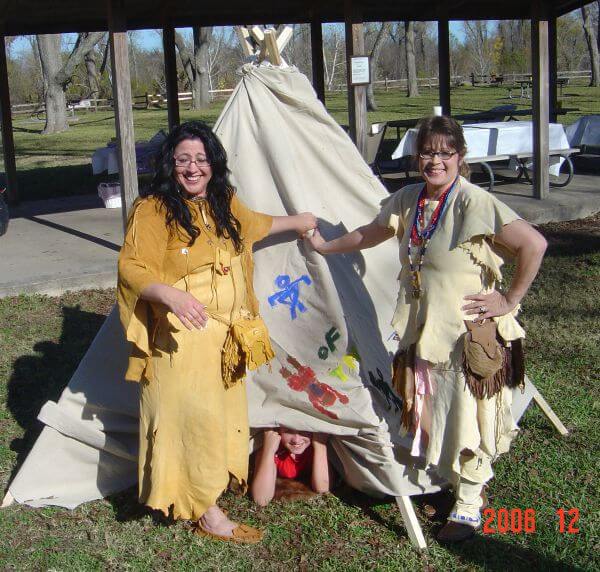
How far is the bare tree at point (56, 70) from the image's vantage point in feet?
74.2

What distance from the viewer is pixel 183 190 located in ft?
9.79

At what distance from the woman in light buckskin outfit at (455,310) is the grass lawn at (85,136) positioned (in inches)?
402

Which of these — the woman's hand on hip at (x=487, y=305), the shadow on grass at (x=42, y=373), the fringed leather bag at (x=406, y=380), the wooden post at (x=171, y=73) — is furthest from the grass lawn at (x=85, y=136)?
the woman's hand on hip at (x=487, y=305)

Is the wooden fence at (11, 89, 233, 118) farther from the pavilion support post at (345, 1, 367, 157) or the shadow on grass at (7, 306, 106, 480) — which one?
the shadow on grass at (7, 306, 106, 480)

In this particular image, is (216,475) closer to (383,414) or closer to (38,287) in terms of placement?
(383,414)

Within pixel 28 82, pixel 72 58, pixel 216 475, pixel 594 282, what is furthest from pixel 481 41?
pixel 216 475

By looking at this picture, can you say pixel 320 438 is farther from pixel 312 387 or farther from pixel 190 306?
pixel 190 306

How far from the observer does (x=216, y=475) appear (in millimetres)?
3129

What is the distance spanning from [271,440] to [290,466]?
0.68ft

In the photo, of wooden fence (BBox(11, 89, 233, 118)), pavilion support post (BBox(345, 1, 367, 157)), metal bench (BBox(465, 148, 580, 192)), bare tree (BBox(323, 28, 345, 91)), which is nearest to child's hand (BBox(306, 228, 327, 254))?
pavilion support post (BBox(345, 1, 367, 157))

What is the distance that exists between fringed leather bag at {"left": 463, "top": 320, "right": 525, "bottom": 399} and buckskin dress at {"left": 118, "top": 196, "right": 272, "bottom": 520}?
0.83 metres

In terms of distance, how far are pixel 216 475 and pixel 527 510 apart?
134cm

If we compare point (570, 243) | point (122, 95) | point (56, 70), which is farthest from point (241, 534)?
point (56, 70)

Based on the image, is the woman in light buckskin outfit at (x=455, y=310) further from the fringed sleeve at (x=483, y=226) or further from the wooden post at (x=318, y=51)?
the wooden post at (x=318, y=51)
